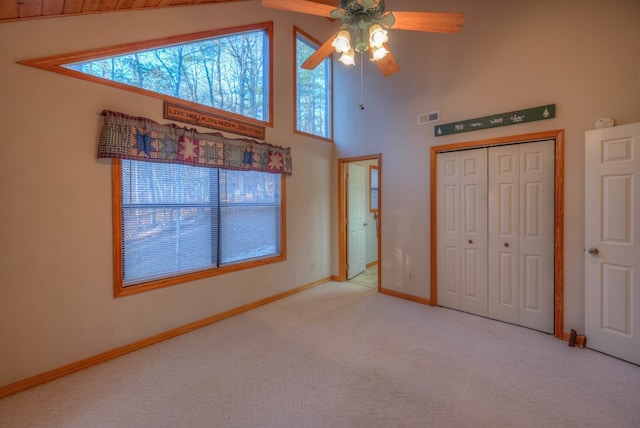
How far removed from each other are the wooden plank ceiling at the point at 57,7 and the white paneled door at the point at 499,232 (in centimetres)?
351

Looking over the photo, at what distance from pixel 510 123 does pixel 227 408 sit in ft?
11.9

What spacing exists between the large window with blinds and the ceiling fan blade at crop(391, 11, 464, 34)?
2.30 metres

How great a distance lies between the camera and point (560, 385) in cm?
203

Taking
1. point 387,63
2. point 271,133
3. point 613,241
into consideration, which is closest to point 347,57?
point 387,63

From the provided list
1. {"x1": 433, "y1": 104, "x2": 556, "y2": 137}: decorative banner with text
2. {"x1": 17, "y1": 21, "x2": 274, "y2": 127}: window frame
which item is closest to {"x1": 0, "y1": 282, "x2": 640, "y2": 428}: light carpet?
{"x1": 433, "y1": 104, "x2": 556, "y2": 137}: decorative banner with text

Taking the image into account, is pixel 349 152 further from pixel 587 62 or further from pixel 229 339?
pixel 229 339

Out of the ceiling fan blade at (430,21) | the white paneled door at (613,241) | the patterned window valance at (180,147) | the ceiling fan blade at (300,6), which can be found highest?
the ceiling fan blade at (300,6)

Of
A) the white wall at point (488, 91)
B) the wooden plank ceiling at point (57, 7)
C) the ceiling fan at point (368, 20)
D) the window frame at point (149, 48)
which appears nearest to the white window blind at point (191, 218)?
the window frame at point (149, 48)

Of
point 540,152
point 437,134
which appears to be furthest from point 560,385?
point 437,134

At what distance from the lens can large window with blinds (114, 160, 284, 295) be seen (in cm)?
253

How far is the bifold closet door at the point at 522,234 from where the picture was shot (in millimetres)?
2846

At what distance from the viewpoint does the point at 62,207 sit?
2152mm

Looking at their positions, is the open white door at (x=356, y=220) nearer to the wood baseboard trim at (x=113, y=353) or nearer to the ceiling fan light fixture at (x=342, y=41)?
the wood baseboard trim at (x=113, y=353)

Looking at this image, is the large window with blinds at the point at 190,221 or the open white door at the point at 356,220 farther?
the open white door at the point at 356,220
